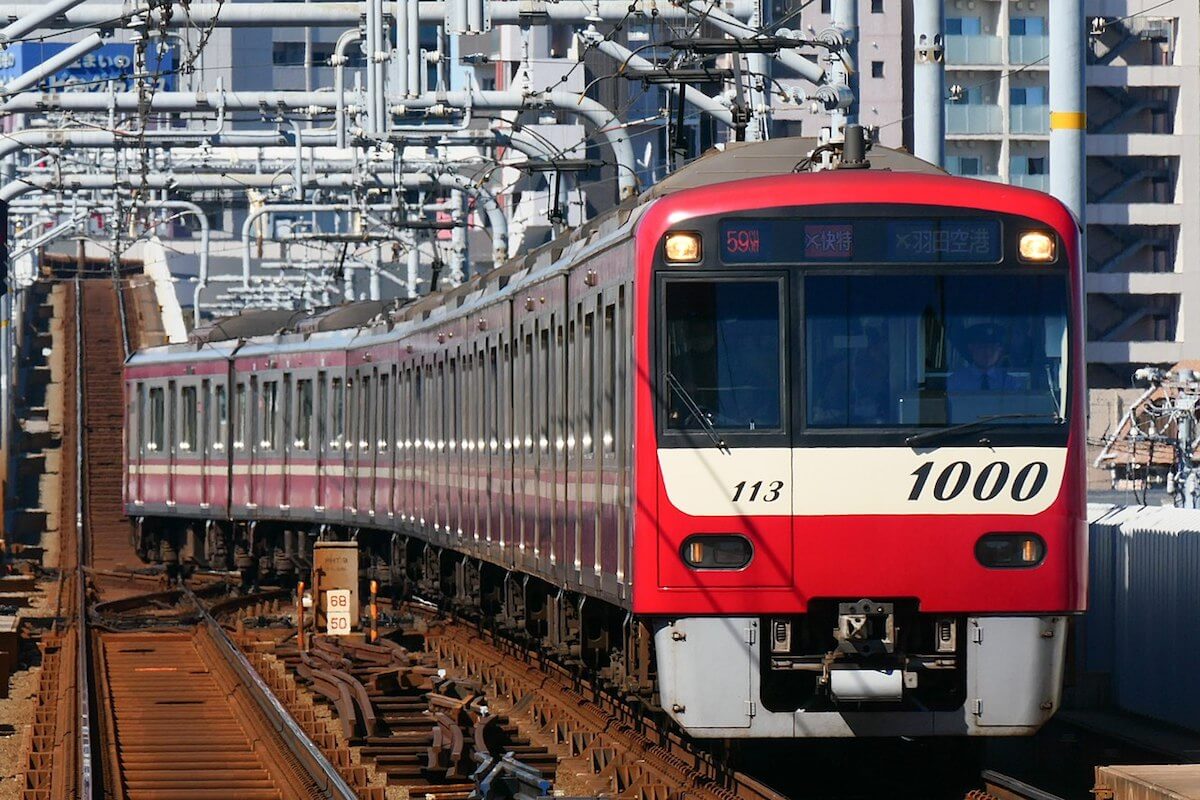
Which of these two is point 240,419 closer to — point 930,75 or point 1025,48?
point 930,75

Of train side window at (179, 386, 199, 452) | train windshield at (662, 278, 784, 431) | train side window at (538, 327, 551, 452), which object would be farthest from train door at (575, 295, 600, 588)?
train side window at (179, 386, 199, 452)

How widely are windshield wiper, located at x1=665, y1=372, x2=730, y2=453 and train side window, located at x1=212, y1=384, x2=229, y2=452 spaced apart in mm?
19930

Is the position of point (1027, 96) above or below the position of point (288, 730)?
above

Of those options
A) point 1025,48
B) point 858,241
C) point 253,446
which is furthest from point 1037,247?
point 1025,48

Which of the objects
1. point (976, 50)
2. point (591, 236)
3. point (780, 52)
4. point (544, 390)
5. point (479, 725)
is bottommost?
point (479, 725)

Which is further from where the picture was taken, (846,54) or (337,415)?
(337,415)

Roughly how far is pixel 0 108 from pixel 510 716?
36.9 feet

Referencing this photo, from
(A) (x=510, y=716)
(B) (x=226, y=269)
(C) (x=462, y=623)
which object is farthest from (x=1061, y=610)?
(B) (x=226, y=269)

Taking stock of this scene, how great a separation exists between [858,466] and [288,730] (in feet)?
15.9

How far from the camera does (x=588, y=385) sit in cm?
1260

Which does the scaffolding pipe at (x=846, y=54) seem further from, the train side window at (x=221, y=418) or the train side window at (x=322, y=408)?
the train side window at (x=221, y=418)

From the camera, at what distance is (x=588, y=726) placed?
14070mm

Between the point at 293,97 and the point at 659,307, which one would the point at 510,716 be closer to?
the point at 659,307

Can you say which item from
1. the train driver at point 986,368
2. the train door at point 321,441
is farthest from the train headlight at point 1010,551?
the train door at point 321,441
